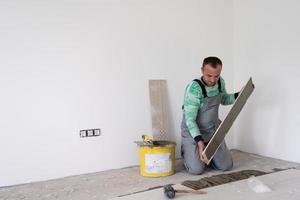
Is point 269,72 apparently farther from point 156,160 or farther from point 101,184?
point 101,184

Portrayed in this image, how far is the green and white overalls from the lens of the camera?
312 centimetres

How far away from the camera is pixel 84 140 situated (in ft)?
10.6

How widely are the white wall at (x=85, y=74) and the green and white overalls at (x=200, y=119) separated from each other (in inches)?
20.7

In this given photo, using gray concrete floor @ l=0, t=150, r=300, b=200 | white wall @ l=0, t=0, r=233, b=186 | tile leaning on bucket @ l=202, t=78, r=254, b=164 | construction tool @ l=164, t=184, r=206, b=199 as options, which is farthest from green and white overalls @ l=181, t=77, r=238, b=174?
construction tool @ l=164, t=184, r=206, b=199

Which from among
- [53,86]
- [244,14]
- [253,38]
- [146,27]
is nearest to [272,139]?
[253,38]

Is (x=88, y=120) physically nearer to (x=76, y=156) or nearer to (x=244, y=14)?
(x=76, y=156)

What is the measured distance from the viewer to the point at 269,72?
372 cm

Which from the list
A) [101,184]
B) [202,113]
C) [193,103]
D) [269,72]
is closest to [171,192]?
[101,184]

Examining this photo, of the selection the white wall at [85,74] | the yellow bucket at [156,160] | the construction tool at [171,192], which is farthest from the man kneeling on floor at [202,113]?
the construction tool at [171,192]

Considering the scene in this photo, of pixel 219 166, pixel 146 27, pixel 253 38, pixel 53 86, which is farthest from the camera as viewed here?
pixel 253 38

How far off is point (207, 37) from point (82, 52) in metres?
1.60

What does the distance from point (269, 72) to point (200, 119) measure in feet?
3.57

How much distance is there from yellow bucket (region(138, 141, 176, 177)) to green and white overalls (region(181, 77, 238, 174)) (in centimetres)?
23

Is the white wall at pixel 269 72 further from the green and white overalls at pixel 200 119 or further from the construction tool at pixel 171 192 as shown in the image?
the construction tool at pixel 171 192
